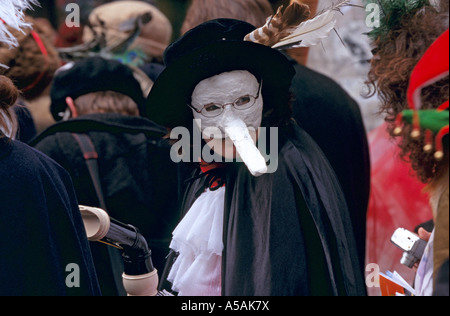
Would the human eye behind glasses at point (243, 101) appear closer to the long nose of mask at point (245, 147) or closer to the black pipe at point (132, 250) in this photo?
the long nose of mask at point (245, 147)

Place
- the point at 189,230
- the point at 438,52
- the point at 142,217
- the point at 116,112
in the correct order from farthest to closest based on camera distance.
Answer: the point at 116,112 → the point at 142,217 → the point at 189,230 → the point at 438,52

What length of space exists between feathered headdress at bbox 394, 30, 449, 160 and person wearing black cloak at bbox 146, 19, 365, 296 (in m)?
0.39

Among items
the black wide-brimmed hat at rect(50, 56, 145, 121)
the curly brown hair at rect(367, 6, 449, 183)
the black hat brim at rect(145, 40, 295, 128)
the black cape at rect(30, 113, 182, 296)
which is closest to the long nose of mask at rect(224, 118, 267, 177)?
the black hat brim at rect(145, 40, 295, 128)

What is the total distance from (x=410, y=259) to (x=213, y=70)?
781 mm

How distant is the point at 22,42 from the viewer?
2717mm

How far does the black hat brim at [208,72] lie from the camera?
67.9 inches

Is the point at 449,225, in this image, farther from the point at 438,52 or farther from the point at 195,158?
the point at 195,158

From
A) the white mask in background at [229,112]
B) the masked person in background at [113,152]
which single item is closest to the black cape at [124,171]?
the masked person in background at [113,152]

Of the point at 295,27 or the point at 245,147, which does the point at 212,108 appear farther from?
the point at 295,27

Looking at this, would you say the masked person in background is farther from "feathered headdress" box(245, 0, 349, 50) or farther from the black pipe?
"feathered headdress" box(245, 0, 349, 50)

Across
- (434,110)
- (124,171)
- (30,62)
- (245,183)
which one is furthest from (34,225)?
(30,62)

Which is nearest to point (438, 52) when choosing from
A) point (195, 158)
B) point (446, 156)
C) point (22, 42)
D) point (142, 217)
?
point (446, 156)

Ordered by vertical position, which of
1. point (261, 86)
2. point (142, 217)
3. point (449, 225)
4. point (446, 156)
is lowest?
point (142, 217)

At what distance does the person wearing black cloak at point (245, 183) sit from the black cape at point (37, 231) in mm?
306
